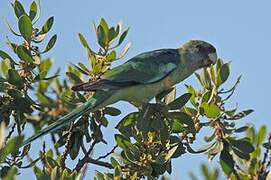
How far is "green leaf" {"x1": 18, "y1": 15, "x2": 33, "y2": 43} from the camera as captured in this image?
10.9ft

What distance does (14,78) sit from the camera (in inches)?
122

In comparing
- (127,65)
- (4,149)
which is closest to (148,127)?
(127,65)

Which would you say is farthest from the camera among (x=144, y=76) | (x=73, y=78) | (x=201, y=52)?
(x=201, y=52)

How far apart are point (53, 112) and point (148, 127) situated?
1.68 m

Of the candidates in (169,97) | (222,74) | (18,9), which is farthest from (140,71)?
(18,9)

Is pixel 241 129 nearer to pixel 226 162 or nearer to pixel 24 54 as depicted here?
pixel 226 162

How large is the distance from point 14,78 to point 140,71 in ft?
3.96

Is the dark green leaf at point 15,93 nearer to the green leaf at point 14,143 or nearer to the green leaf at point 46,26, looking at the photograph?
the green leaf at point 46,26

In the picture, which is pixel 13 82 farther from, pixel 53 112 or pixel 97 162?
pixel 53 112

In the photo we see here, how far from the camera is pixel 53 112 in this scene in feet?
4.99

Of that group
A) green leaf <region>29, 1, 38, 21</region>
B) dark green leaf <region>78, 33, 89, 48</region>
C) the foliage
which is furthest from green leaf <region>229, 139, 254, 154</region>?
green leaf <region>29, 1, 38, 21</region>

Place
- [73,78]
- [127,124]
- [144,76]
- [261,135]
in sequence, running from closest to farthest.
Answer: [261,135] < [127,124] < [73,78] < [144,76]

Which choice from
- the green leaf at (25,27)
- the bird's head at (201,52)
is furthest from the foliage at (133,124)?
the bird's head at (201,52)

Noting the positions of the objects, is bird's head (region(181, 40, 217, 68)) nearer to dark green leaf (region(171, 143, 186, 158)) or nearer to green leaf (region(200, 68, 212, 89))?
green leaf (region(200, 68, 212, 89))
